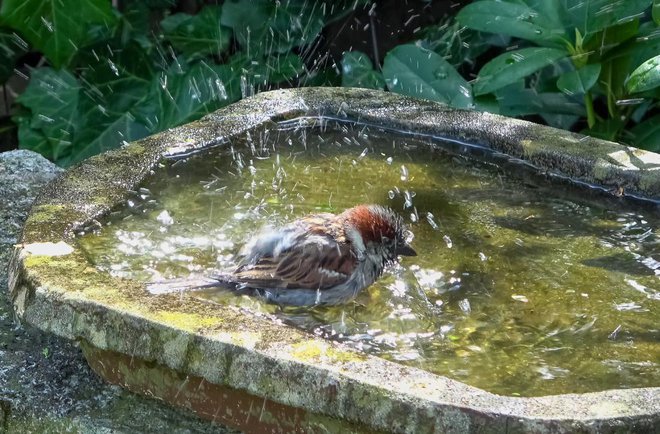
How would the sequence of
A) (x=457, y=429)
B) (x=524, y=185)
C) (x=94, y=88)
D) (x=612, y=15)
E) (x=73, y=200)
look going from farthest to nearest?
(x=94, y=88)
(x=612, y=15)
(x=524, y=185)
(x=73, y=200)
(x=457, y=429)

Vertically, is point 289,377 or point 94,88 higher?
point 289,377

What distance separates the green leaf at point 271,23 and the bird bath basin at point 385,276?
1.72 metres

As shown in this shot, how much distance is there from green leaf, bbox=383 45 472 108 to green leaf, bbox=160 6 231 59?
1.16m

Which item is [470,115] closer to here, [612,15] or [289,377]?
[612,15]

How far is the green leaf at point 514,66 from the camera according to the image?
15.9ft

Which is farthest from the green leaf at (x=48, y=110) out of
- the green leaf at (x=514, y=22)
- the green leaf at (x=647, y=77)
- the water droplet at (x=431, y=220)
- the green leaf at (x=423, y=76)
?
the green leaf at (x=647, y=77)

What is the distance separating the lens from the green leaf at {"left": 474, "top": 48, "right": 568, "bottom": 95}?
484cm

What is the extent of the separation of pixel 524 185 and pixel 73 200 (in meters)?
1.64

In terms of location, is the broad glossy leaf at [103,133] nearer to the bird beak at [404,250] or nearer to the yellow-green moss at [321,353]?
the bird beak at [404,250]

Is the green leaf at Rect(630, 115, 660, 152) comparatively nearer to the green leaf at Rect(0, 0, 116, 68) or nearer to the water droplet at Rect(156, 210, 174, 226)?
the water droplet at Rect(156, 210, 174, 226)

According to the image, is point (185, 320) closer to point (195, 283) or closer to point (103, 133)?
point (195, 283)

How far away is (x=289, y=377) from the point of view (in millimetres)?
A: 2338

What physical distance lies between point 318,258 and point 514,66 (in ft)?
6.81

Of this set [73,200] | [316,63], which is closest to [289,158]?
[73,200]
